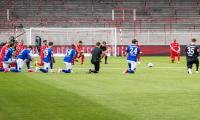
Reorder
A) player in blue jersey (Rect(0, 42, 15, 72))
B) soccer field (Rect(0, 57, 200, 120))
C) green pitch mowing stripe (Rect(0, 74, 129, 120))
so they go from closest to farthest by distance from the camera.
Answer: green pitch mowing stripe (Rect(0, 74, 129, 120))
soccer field (Rect(0, 57, 200, 120))
player in blue jersey (Rect(0, 42, 15, 72))

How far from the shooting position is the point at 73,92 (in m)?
19.8

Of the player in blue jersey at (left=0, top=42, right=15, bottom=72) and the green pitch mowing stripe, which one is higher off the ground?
the player in blue jersey at (left=0, top=42, right=15, bottom=72)

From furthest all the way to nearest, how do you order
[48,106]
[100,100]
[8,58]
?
[8,58] → [100,100] → [48,106]

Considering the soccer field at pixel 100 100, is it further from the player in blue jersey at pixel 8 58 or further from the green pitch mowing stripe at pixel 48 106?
the player in blue jersey at pixel 8 58

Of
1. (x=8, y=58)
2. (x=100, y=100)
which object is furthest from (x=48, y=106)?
(x=8, y=58)

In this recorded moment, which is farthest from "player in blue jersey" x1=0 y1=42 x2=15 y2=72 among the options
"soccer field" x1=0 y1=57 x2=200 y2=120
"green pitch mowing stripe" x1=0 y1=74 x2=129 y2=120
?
"green pitch mowing stripe" x1=0 y1=74 x2=129 y2=120

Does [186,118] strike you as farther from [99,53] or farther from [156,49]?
[156,49]

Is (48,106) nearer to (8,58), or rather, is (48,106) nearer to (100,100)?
(100,100)

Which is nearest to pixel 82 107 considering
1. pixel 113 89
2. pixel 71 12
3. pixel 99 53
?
pixel 113 89

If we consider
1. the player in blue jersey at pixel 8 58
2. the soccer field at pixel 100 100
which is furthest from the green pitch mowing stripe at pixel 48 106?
the player in blue jersey at pixel 8 58

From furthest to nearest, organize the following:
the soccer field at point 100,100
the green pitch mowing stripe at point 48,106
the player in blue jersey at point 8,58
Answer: the player in blue jersey at point 8,58
the soccer field at point 100,100
the green pitch mowing stripe at point 48,106

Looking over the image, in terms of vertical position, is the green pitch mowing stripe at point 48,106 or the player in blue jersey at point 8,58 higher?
the player in blue jersey at point 8,58

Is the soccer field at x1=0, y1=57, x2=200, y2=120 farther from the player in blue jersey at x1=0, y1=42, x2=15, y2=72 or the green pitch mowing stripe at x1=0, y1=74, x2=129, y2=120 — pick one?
the player in blue jersey at x1=0, y1=42, x2=15, y2=72

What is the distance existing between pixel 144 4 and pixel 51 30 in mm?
14835
